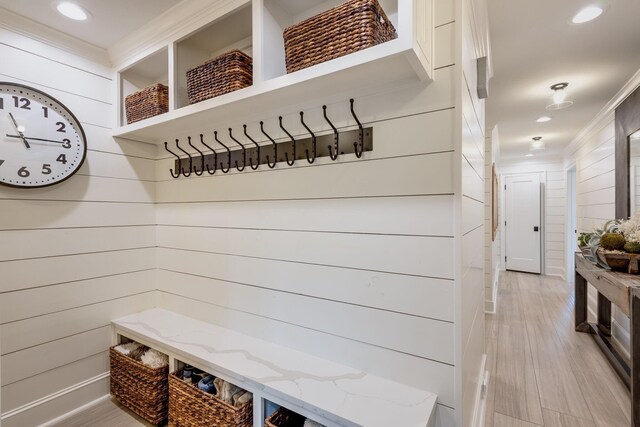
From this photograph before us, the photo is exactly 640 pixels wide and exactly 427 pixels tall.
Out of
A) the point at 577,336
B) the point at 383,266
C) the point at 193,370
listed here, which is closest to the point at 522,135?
the point at 577,336

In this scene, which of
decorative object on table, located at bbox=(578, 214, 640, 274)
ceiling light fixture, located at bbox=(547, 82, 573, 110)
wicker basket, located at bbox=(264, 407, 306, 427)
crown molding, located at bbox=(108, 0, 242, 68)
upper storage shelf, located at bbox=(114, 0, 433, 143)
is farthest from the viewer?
ceiling light fixture, located at bbox=(547, 82, 573, 110)

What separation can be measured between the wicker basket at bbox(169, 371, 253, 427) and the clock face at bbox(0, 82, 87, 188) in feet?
4.15

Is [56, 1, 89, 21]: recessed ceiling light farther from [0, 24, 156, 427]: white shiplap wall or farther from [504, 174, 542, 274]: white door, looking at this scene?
[504, 174, 542, 274]: white door

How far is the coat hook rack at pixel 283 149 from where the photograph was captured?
1229mm

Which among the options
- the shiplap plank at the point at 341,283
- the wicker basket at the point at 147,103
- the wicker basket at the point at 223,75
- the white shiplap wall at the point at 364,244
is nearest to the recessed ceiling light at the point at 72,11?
the wicker basket at the point at 147,103

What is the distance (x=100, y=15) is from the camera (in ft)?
5.07

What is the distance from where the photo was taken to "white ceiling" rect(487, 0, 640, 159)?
1.74m

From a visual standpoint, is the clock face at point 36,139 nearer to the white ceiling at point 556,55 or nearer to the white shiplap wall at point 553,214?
the white ceiling at point 556,55

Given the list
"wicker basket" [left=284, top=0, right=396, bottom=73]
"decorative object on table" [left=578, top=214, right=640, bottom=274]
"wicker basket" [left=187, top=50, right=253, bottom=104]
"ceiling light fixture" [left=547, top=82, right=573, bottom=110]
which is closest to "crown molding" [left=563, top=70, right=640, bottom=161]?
"ceiling light fixture" [left=547, top=82, right=573, bottom=110]

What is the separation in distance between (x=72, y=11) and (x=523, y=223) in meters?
7.26

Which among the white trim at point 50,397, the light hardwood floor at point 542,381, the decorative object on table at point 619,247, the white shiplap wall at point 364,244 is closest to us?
the white shiplap wall at point 364,244

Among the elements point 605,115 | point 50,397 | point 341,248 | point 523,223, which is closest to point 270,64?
point 341,248

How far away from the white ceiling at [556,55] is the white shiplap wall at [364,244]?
1.19m

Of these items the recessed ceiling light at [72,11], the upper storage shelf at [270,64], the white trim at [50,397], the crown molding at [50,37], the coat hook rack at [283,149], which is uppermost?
the recessed ceiling light at [72,11]
